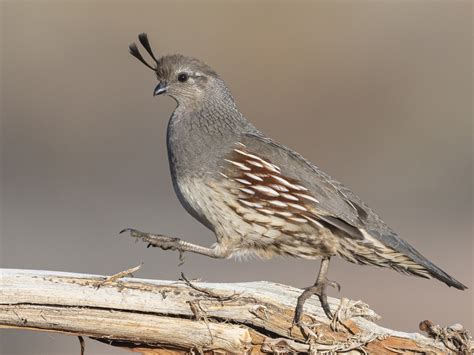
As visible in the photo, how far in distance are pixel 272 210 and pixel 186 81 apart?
1.42 m

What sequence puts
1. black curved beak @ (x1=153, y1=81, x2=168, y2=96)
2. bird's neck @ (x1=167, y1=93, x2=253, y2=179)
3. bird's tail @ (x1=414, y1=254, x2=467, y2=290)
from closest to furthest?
bird's tail @ (x1=414, y1=254, x2=467, y2=290), bird's neck @ (x1=167, y1=93, x2=253, y2=179), black curved beak @ (x1=153, y1=81, x2=168, y2=96)

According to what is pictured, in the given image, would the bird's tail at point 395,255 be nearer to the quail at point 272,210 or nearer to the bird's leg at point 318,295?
the quail at point 272,210

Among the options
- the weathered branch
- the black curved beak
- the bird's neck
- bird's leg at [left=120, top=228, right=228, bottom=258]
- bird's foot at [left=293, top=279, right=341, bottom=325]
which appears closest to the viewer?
the weathered branch

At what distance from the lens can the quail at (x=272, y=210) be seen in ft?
22.9

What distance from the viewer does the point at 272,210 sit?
22.9ft

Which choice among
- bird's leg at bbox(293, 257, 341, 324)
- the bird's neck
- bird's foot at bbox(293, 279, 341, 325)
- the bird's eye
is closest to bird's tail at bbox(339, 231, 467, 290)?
bird's leg at bbox(293, 257, 341, 324)

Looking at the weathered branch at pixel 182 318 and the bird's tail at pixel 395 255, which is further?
the bird's tail at pixel 395 255

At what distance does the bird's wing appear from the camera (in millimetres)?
6996

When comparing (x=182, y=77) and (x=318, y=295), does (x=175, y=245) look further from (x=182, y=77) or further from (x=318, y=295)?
(x=182, y=77)

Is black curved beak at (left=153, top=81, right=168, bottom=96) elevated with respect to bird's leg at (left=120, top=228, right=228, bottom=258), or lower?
elevated

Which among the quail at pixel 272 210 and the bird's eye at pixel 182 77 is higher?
the bird's eye at pixel 182 77

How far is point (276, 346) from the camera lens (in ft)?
19.9

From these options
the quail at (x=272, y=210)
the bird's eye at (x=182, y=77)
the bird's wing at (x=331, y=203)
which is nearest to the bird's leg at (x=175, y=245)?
the quail at (x=272, y=210)

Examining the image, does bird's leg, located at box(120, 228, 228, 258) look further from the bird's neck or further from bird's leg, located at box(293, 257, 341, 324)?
bird's leg, located at box(293, 257, 341, 324)
